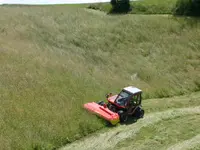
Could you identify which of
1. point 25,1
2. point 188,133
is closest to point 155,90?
point 188,133

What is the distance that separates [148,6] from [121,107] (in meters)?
27.8

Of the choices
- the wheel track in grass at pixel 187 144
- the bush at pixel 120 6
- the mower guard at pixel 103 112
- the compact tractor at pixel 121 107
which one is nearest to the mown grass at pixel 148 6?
the bush at pixel 120 6

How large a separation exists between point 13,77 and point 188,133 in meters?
9.59

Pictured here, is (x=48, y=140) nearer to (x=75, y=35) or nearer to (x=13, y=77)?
(x=13, y=77)

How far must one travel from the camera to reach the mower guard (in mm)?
17750

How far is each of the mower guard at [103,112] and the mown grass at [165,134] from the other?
1529mm

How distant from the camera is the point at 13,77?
20.1 meters

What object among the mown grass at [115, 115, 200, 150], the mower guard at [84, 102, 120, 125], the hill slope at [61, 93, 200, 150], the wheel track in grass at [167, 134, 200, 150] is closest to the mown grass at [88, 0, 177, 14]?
the hill slope at [61, 93, 200, 150]

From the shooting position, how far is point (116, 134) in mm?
16438

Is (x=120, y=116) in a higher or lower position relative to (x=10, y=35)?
lower

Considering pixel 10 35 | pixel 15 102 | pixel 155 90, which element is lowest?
pixel 155 90

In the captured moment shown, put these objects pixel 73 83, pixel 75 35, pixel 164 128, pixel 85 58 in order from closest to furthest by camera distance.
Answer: pixel 164 128 → pixel 73 83 → pixel 85 58 → pixel 75 35

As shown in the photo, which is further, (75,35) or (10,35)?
(75,35)

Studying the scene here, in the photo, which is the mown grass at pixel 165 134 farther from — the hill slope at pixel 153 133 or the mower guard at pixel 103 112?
the mower guard at pixel 103 112
